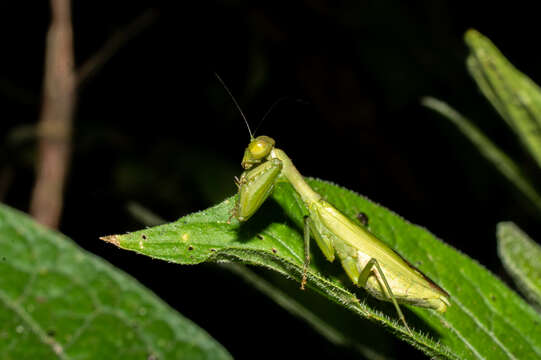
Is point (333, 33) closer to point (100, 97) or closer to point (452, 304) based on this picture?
point (100, 97)

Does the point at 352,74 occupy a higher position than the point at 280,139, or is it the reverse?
the point at 352,74

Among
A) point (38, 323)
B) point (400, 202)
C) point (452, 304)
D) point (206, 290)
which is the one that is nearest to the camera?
point (38, 323)

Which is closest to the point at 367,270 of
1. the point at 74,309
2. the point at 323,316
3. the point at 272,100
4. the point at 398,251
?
the point at 398,251

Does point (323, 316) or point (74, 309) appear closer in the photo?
point (74, 309)

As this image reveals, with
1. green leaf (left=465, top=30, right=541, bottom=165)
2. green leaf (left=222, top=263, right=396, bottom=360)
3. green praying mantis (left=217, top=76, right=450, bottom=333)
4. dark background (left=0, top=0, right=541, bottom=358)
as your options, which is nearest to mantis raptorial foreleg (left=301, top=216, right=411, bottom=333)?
green praying mantis (left=217, top=76, right=450, bottom=333)

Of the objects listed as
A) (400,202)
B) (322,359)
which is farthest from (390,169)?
(322,359)

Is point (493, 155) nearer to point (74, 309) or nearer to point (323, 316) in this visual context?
point (323, 316)

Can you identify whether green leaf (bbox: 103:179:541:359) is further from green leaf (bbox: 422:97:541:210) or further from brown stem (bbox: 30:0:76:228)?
brown stem (bbox: 30:0:76:228)
